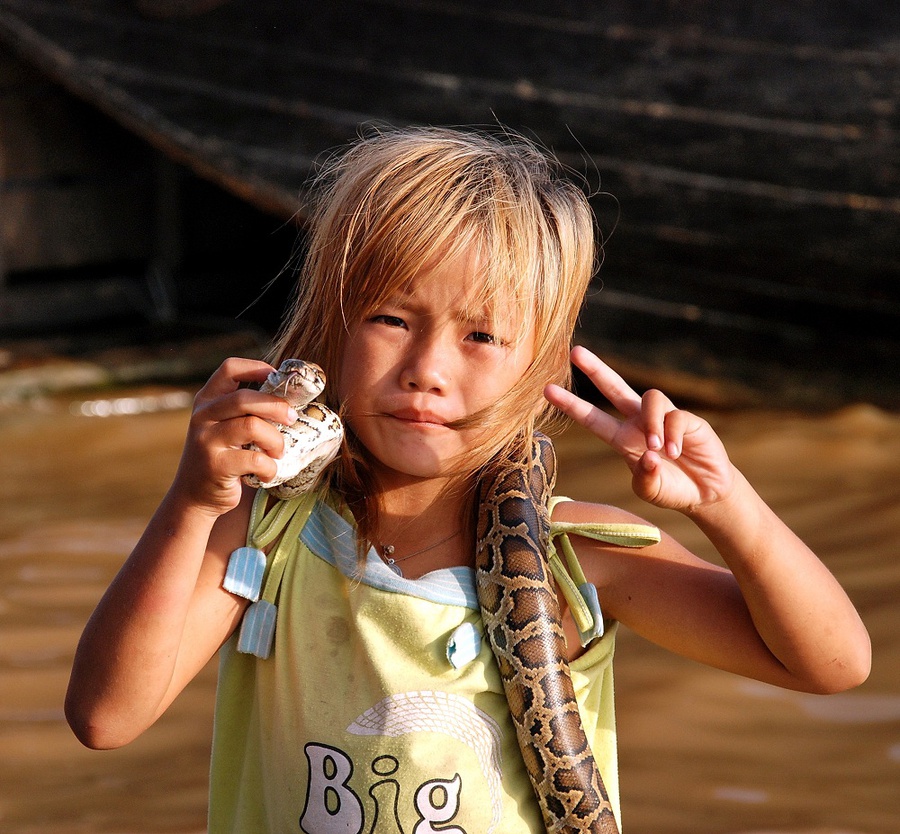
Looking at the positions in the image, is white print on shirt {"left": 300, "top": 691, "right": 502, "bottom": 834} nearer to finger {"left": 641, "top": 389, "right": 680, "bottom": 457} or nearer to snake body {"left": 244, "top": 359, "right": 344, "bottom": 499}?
snake body {"left": 244, "top": 359, "right": 344, "bottom": 499}

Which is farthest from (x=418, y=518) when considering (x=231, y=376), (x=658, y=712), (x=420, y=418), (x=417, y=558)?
(x=658, y=712)

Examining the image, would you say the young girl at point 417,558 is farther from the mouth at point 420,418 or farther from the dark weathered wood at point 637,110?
the dark weathered wood at point 637,110

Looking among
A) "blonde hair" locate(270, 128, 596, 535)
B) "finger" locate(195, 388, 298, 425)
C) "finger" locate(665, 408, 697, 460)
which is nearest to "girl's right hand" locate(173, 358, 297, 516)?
"finger" locate(195, 388, 298, 425)

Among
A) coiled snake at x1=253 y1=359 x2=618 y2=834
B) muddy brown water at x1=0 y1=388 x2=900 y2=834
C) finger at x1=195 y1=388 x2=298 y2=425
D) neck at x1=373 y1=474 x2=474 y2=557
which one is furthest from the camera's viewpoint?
muddy brown water at x1=0 y1=388 x2=900 y2=834

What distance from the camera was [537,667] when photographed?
5.99 ft

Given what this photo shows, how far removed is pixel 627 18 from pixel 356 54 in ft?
4.27

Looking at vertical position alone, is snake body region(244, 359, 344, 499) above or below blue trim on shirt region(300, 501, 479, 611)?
above

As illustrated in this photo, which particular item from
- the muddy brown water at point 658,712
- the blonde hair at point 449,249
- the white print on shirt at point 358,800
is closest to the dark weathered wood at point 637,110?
the muddy brown water at point 658,712

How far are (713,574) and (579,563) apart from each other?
21 cm

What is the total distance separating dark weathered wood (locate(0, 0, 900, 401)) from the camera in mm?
5156

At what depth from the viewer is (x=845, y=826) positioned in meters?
2.80

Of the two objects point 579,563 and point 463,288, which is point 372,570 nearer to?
point 579,563

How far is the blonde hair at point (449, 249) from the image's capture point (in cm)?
178

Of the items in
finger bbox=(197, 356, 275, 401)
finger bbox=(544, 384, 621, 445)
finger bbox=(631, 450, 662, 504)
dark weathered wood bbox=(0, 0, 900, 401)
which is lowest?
finger bbox=(631, 450, 662, 504)
